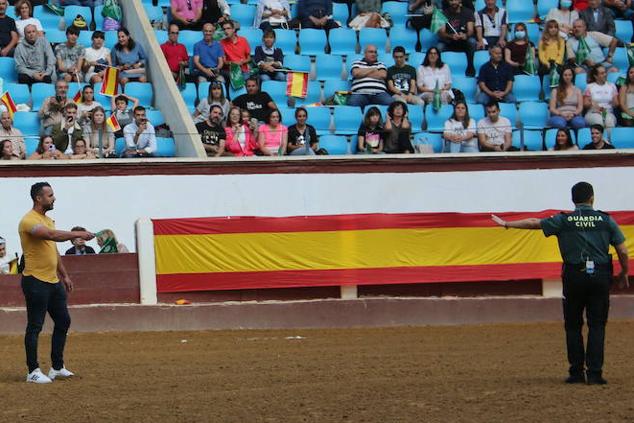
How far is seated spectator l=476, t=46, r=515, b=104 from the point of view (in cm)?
2131

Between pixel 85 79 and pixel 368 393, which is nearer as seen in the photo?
pixel 368 393

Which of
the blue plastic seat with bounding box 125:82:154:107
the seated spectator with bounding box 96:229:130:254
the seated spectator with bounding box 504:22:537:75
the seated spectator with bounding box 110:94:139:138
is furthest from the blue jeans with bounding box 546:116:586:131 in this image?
the seated spectator with bounding box 96:229:130:254

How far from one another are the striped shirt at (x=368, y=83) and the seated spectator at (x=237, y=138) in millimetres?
2493

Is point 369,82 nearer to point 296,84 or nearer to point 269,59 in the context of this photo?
point 296,84

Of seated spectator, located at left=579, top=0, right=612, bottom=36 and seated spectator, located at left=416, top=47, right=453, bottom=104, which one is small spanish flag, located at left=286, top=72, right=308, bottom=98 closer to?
seated spectator, located at left=416, top=47, right=453, bottom=104

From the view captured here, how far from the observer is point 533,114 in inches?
837

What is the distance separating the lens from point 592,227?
1095cm

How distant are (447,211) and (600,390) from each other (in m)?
8.74

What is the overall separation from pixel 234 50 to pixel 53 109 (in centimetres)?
345

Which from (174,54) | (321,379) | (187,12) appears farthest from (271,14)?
(321,379)

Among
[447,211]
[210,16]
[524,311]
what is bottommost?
[524,311]

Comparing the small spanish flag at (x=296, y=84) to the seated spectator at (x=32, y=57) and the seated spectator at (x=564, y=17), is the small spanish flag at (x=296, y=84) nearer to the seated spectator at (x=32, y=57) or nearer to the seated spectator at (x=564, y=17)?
the seated spectator at (x=32, y=57)

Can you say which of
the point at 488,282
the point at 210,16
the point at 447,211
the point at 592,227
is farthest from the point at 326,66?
the point at 592,227

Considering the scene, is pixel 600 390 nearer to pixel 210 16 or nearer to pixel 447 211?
pixel 447 211
